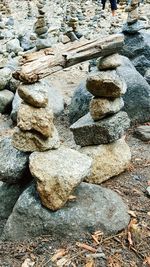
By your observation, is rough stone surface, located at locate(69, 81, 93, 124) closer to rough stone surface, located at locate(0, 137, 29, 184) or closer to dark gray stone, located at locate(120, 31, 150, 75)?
dark gray stone, located at locate(120, 31, 150, 75)

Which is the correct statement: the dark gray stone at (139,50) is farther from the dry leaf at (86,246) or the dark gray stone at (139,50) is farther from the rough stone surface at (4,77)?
the dry leaf at (86,246)

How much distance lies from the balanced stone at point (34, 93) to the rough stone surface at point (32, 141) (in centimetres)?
28

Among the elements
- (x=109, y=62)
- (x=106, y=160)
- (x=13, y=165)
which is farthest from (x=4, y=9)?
(x=13, y=165)

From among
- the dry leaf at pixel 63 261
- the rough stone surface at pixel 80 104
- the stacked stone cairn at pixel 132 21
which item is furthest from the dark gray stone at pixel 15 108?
the dry leaf at pixel 63 261

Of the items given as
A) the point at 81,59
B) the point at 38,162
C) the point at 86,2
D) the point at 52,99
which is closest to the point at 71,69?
the point at 52,99

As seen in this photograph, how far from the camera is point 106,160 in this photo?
171 inches

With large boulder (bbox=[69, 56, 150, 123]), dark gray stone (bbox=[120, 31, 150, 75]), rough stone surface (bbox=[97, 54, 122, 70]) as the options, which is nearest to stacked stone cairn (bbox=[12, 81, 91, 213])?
rough stone surface (bbox=[97, 54, 122, 70])

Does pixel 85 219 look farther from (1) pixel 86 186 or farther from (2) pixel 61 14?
(2) pixel 61 14

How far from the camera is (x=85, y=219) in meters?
3.42

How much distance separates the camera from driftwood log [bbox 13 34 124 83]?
Answer: 3326 millimetres

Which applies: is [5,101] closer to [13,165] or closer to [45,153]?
[13,165]

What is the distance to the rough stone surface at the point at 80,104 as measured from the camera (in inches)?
237

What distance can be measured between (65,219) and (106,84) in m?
1.54

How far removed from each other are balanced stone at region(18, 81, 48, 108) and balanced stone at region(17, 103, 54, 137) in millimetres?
56
